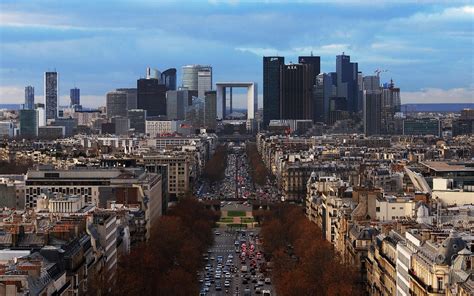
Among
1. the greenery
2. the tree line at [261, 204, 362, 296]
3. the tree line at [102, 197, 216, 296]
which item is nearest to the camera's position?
the tree line at [261, 204, 362, 296]

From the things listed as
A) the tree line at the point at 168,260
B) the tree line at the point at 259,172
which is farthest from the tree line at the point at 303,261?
the tree line at the point at 259,172

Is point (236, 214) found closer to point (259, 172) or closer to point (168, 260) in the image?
point (168, 260)

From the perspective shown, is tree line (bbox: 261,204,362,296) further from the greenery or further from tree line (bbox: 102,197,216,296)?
the greenery

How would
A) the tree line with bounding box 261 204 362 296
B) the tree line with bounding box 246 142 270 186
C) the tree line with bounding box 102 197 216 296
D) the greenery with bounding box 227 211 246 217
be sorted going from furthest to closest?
1. the tree line with bounding box 246 142 270 186
2. the greenery with bounding box 227 211 246 217
3. the tree line with bounding box 102 197 216 296
4. the tree line with bounding box 261 204 362 296

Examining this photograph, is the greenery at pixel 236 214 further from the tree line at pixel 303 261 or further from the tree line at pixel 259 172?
the tree line at pixel 259 172

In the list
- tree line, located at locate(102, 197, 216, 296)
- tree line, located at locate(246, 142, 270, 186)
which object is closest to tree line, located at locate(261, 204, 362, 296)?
tree line, located at locate(102, 197, 216, 296)

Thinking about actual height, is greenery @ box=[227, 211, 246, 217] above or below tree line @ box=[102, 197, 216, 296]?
below
